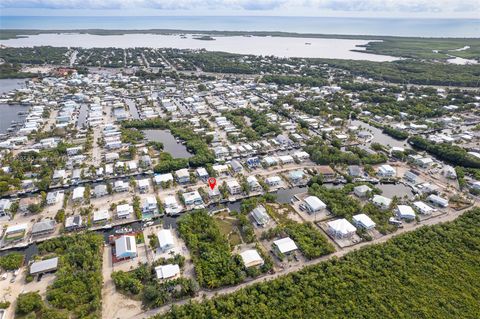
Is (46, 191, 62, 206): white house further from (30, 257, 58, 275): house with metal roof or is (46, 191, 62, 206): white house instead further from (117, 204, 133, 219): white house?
(30, 257, 58, 275): house with metal roof

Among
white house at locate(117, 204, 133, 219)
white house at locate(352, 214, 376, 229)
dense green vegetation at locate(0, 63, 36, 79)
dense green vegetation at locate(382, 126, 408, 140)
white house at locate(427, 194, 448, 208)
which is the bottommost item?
white house at locate(117, 204, 133, 219)

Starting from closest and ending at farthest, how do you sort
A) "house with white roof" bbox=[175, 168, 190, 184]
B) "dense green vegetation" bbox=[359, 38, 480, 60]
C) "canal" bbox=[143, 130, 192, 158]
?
"house with white roof" bbox=[175, 168, 190, 184]
"canal" bbox=[143, 130, 192, 158]
"dense green vegetation" bbox=[359, 38, 480, 60]

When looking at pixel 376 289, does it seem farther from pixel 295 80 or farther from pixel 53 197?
pixel 295 80

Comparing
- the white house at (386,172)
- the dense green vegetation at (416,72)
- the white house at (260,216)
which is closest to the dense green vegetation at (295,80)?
the dense green vegetation at (416,72)

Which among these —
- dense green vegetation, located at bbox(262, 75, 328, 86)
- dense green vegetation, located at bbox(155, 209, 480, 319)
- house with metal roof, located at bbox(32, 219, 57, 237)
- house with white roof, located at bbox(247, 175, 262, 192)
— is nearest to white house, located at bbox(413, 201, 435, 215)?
dense green vegetation, located at bbox(155, 209, 480, 319)

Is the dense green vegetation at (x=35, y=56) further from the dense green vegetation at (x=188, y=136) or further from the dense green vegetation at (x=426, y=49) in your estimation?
the dense green vegetation at (x=426, y=49)

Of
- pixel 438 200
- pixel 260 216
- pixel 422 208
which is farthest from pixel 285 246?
pixel 438 200

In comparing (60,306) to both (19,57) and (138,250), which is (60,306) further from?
(19,57)
